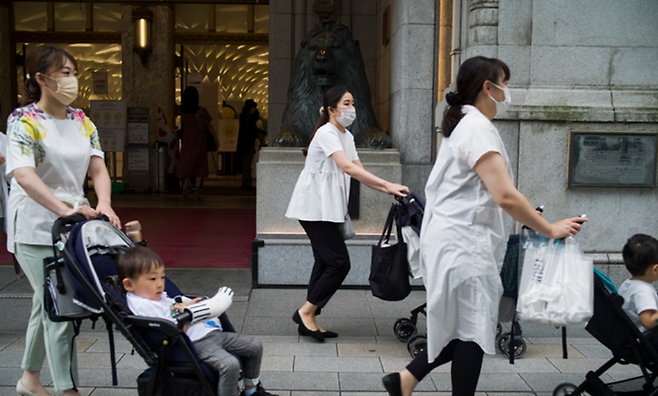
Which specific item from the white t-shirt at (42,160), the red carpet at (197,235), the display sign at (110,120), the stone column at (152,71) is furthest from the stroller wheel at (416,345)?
the stone column at (152,71)

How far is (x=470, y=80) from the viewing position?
10.7ft

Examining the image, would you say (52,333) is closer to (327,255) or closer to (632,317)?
(327,255)

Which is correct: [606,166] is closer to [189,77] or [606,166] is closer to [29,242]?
[29,242]

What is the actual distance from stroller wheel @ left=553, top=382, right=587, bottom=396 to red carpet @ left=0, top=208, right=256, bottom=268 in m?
4.15

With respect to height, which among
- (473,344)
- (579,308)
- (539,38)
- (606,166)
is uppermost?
(539,38)

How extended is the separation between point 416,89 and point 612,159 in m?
2.22

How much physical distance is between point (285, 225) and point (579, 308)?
13.1ft

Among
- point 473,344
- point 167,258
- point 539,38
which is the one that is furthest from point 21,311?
point 539,38

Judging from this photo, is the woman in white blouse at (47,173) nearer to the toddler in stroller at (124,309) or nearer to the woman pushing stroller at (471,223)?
the toddler in stroller at (124,309)

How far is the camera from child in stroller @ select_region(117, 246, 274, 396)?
3139mm

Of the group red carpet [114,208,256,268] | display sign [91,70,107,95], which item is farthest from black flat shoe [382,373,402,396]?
display sign [91,70,107,95]

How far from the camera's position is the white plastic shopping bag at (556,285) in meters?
3.04

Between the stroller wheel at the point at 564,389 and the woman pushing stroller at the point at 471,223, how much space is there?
842 mm

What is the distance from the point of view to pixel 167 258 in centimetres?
767
